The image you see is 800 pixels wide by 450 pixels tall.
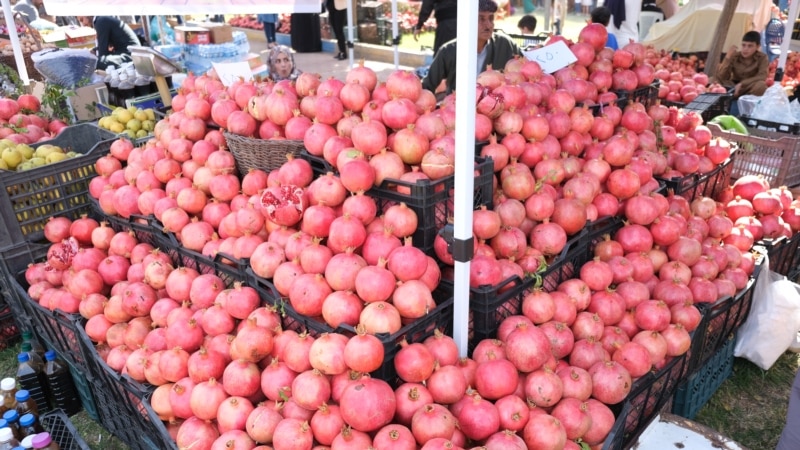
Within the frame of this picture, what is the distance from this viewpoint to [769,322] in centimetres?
312

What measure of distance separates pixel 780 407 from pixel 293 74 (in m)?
4.88

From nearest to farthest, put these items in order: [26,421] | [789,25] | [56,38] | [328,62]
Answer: [26,421] → [789,25] → [56,38] → [328,62]

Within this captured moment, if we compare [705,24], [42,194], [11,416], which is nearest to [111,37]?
[42,194]

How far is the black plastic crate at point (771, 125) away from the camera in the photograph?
4395 millimetres

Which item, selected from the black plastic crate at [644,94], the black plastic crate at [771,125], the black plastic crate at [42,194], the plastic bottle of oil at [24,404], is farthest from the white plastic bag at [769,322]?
the black plastic crate at [42,194]

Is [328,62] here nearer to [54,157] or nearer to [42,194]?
[54,157]

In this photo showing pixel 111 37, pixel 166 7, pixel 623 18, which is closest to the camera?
pixel 166 7

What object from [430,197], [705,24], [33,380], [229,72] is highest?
[229,72]

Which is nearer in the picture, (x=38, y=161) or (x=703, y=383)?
(x=703, y=383)

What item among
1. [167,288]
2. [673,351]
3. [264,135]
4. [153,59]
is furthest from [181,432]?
[153,59]

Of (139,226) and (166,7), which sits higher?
(166,7)

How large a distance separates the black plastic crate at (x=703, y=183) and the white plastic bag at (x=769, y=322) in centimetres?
58

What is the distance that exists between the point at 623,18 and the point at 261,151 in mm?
7182

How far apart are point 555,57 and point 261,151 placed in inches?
75.9
